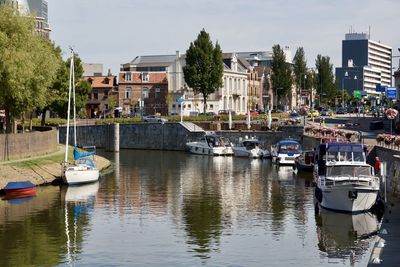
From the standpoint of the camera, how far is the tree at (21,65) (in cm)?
7762

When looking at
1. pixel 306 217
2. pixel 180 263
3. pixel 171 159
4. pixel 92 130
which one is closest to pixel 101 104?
pixel 92 130

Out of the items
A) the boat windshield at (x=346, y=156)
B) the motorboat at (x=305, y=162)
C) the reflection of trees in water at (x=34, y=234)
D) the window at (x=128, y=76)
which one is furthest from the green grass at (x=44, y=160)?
the window at (x=128, y=76)

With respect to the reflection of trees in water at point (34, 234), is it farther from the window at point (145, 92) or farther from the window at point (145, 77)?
the window at point (145, 77)

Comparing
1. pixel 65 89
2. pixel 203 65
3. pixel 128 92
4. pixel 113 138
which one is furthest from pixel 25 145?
pixel 128 92

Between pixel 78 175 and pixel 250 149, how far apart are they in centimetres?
4694

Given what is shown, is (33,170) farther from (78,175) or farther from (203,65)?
(203,65)

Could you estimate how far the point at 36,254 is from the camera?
45500mm

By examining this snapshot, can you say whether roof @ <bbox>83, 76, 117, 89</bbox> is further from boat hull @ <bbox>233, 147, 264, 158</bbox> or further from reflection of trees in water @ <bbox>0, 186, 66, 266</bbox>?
reflection of trees in water @ <bbox>0, 186, 66, 266</bbox>

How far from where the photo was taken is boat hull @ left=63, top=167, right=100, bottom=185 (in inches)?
3019

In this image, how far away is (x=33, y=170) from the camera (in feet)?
253

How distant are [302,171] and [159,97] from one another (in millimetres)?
90307

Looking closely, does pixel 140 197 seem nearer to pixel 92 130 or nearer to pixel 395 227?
pixel 395 227

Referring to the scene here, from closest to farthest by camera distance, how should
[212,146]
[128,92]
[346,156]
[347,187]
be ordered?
1. [347,187]
2. [346,156]
3. [212,146]
4. [128,92]

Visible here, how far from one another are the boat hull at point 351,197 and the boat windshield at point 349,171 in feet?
7.35
